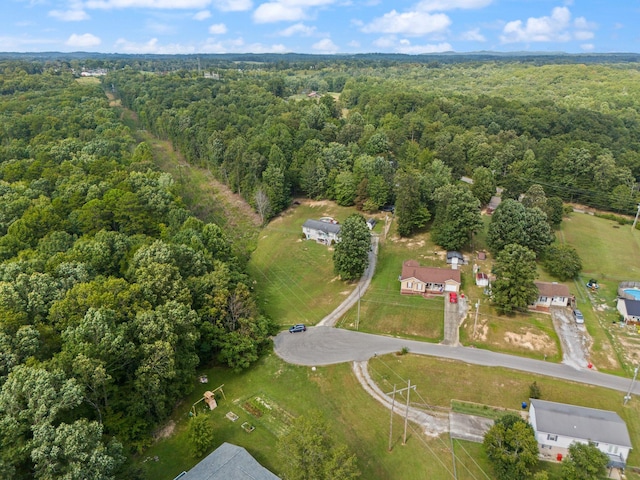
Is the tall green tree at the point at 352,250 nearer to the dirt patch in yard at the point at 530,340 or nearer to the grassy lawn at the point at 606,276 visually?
the dirt patch in yard at the point at 530,340

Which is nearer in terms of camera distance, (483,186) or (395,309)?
(395,309)

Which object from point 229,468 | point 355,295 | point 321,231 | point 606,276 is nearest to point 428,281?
point 355,295

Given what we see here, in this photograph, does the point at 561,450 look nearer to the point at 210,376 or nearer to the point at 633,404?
the point at 633,404

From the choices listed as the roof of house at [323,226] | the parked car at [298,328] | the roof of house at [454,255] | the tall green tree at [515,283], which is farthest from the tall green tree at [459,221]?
the parked car at [298,328]

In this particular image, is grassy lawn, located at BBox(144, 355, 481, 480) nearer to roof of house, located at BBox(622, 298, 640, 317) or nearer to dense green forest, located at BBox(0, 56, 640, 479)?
dense green forest, located at BBox(0, 56, 640, 479)

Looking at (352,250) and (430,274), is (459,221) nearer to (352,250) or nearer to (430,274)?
(430,274)

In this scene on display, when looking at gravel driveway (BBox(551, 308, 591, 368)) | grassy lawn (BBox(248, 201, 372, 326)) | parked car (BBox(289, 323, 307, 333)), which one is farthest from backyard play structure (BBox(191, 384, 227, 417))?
gravel driveway (BBox(551, 308, 591, 368))

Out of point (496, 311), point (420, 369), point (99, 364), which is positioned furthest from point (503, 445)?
point (99, 364)
